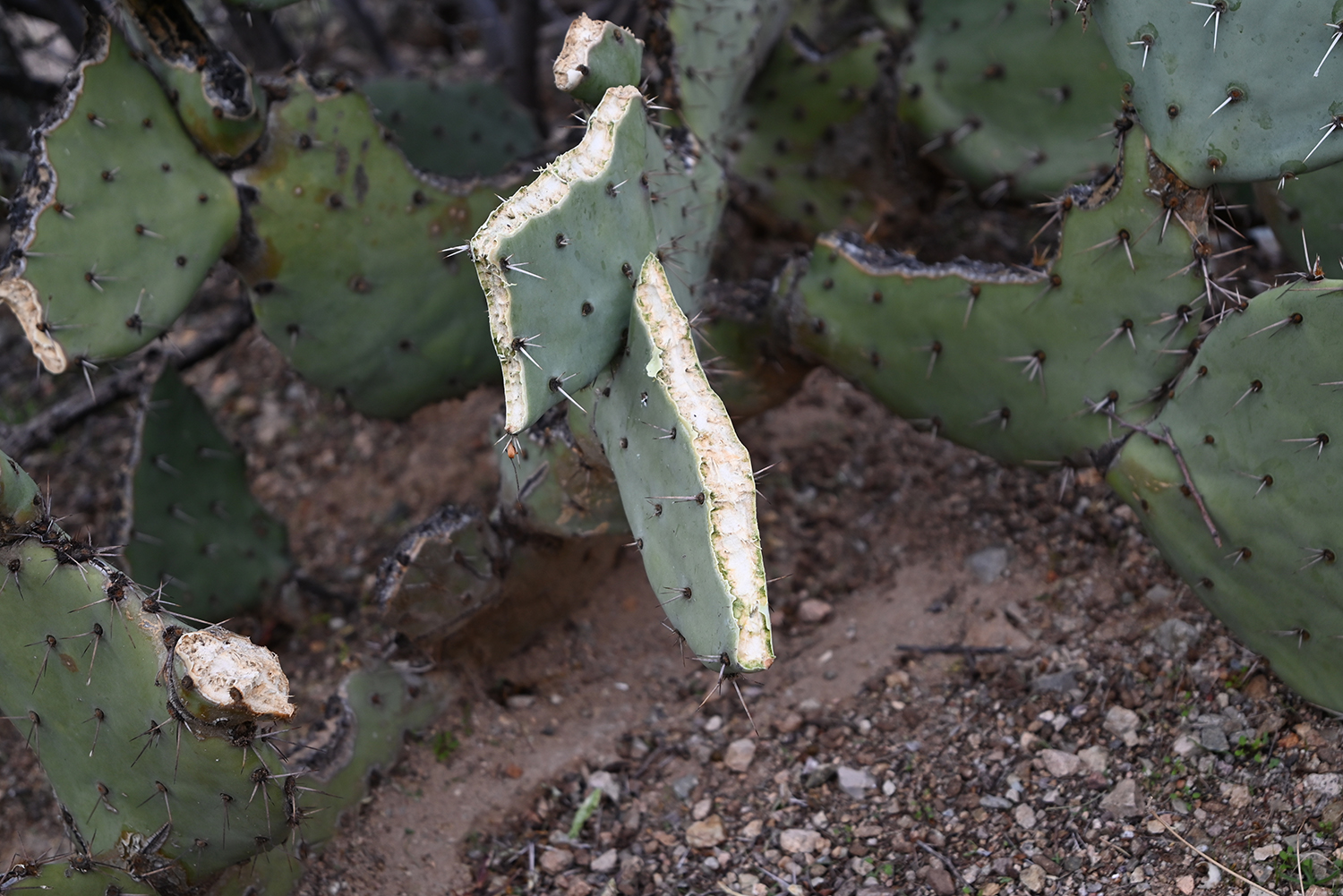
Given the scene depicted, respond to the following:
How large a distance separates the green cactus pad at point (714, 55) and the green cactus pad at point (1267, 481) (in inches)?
51.6

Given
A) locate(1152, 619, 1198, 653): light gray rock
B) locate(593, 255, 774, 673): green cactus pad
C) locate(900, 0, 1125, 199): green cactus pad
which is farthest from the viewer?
locate(900, 0, 1125, 199): green cactus pad

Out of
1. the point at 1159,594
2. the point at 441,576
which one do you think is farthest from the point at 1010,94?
the point at 441,576

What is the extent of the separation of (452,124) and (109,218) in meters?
1.42

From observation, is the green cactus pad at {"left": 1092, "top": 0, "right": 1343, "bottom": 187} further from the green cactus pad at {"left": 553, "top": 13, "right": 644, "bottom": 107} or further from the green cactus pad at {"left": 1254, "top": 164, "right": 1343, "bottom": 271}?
the green cactus pad at {"left": 553, "top": 13, "right": 644, "bottom": 107}

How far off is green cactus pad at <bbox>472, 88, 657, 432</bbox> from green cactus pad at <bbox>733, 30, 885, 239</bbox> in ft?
4.85

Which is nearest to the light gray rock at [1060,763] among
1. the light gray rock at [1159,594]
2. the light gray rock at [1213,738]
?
the light gray rock at [1213,738]

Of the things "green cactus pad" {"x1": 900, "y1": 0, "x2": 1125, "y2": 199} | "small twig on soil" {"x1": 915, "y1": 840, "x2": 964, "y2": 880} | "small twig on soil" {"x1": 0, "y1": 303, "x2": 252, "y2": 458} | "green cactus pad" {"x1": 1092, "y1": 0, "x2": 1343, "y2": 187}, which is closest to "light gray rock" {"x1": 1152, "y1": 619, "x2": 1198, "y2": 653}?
"small twig on soil" {"x1": 915, "y1": 840, "x2": 964, "y2": 880}

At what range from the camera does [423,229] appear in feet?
9.13

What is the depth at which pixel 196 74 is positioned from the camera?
2.51m

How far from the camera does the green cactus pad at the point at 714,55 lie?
2.65 m

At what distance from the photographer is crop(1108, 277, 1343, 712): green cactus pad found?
1967 mm

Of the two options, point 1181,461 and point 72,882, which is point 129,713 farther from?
point 1181,461

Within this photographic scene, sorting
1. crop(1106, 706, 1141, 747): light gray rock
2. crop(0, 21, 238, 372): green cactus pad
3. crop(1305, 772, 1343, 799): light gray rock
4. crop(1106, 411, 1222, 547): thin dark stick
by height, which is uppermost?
crop(0, 21, 238, 372): green cactus pad

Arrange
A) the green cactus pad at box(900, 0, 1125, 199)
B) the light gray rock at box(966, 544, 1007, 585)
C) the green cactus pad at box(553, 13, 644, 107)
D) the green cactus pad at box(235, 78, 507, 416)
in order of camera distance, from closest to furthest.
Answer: the green cactus pad at box(553, 13, 644, 107)
the green cactus pad at box(235, 78, 507, 416)
the light gray rock at box(966, 544, 1007, 585)
the green cactus pad at box(900, 0, 1125, 199)
